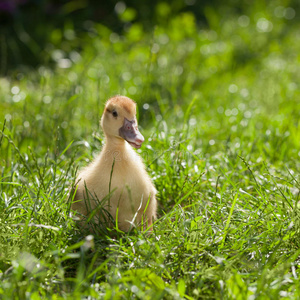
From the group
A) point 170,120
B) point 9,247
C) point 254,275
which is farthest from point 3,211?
point 170,120

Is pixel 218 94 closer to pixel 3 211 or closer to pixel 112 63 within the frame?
pixel 112 63

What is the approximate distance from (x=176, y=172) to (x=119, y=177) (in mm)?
625

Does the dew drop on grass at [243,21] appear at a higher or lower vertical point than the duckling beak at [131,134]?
higher

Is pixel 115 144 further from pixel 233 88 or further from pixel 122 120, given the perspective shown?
pixel 233 88

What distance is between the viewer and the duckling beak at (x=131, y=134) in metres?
2.35

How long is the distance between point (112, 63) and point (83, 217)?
2.85m

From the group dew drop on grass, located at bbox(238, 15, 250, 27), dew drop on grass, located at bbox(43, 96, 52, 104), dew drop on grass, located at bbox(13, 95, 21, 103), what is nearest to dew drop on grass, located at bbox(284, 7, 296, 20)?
dew drop on grass, located at bbox(238, 15, 250, 27)

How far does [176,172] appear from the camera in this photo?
2955mm

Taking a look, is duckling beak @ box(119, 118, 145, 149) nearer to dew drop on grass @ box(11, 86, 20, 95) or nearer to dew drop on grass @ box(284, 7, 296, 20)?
dew drop on grass @ box(11, 86, 20, 95)

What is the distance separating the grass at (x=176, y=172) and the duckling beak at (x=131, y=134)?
388mm

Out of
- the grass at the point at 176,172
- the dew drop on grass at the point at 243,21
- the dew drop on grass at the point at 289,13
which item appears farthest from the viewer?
the dew drop on grass at the point at 289,13

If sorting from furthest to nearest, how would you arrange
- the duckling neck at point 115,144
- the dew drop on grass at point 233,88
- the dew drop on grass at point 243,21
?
the dew drop on grass at point 243,21 < the dew drop on grass at point 233,88 < the duckling neck at point 115,144

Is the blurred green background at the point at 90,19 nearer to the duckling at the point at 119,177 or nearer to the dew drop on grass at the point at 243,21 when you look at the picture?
the dew drop on grass at the point at 243,21

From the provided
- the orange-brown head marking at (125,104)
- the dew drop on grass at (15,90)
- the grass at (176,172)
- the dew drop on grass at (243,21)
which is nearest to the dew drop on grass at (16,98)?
the grass at (176,172)
